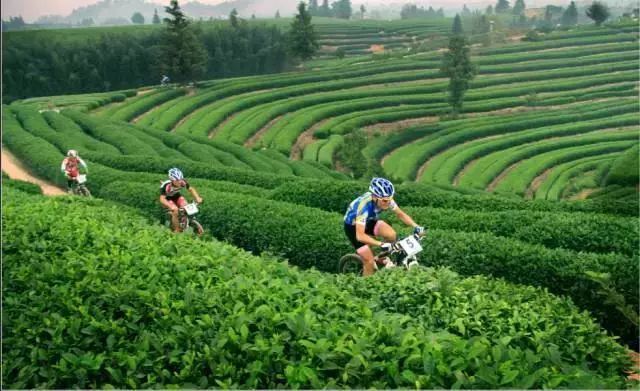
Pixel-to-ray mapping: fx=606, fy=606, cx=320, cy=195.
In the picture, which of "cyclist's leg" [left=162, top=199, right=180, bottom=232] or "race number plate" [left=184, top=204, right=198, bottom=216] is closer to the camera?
"race number plate" [left=184, top=204, right=198, bottom=216]

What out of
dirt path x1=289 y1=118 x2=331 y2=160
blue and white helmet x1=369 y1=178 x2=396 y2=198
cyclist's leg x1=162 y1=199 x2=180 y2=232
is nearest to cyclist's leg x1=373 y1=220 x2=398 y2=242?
blue and white helmet x1=369 y1=178 x2=396 y2=198

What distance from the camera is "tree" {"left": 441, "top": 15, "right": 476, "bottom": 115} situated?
2080 cm

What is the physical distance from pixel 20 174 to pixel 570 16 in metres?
22.3

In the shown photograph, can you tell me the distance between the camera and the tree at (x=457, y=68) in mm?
20797

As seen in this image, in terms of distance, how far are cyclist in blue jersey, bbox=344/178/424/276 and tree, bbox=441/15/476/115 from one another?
13.0 metres

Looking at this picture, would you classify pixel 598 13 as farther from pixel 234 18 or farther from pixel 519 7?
pixel 234 18

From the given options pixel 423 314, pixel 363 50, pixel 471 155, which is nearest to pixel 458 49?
pixel 363 50

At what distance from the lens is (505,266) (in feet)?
30.1

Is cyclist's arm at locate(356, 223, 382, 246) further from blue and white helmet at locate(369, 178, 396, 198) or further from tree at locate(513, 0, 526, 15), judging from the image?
tree at locate(513, 0, 526, 15)

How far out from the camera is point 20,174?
1959 centimetres

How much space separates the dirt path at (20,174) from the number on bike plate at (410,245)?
1350cm

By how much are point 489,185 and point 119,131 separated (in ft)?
37.9

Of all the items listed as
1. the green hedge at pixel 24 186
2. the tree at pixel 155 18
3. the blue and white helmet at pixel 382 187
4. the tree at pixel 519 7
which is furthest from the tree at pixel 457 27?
the green hedge at pixel 24 186

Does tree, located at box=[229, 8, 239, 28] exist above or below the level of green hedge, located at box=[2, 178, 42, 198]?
above
